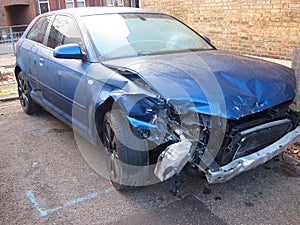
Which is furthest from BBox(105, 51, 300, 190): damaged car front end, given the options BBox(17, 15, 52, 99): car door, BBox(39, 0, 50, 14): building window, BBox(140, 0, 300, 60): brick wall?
BBox(39, 0, 50, 14): building window

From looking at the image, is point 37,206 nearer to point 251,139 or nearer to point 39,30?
point 251,139

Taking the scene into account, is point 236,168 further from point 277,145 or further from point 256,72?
point 256,72

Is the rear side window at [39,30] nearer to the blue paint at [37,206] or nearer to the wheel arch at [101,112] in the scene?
the wheel arch at [101,112]

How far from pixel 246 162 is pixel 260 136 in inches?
12.3

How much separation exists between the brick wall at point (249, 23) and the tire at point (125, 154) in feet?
15.6

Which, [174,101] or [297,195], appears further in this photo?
[297,195]

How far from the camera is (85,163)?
12.1 feet

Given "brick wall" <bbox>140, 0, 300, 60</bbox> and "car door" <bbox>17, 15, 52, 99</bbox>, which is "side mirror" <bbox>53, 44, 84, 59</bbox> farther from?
"brick wall" <bbox>140, 0, 300, 60</bbox>

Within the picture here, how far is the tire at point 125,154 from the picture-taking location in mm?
2791

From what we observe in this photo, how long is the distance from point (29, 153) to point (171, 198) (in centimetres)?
208

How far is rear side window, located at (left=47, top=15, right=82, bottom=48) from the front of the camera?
12.3 feet

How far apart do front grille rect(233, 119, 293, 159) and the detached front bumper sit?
5 cm

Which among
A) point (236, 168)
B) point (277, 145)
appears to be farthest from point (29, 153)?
point (277, 145)

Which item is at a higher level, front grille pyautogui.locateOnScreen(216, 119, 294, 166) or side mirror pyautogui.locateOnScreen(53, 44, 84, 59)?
side mirror pyautogui.locateOnScreen(53, 44, 84, 59)
